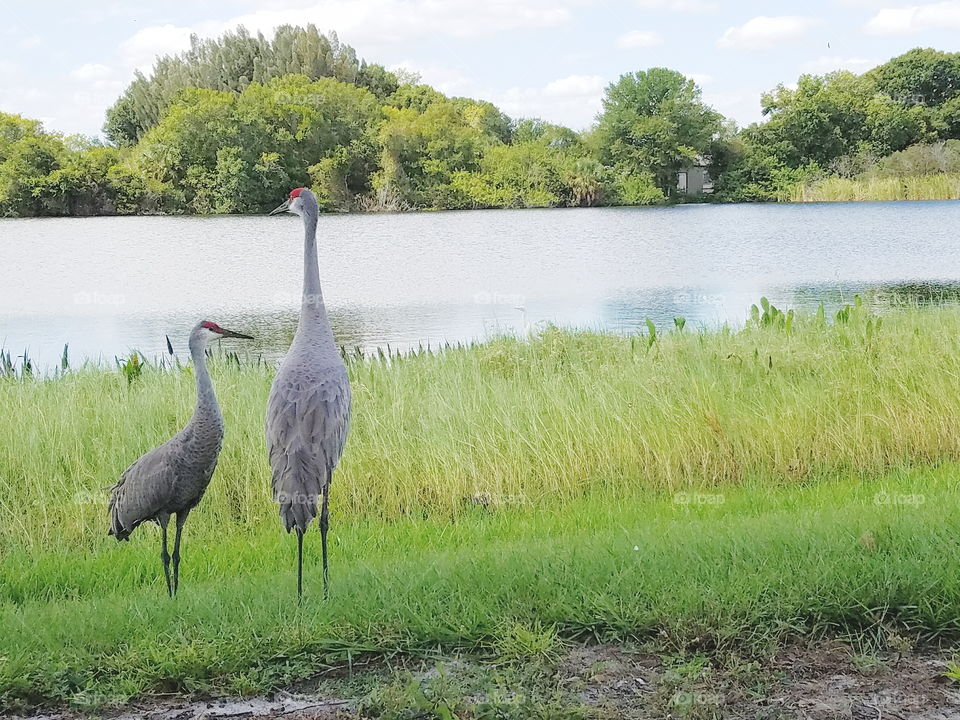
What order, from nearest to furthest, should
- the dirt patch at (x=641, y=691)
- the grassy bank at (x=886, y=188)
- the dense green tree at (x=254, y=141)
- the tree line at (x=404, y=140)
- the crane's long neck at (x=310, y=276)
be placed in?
the dirt patch at (x=641, y=691), the crane's long neck at (x=310, y=276), the dense green tree at (x=254, y=141), the tree line at (x=404, y=140), the grassy bank at (x=886, y=188)

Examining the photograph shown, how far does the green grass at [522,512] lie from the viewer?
3.35 m

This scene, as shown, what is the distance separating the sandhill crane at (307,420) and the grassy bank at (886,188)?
36378 millimetres

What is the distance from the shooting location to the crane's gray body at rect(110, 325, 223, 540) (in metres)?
3.71

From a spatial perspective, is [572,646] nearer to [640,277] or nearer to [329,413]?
[329,413]

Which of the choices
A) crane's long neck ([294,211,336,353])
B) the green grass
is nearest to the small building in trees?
the green grass

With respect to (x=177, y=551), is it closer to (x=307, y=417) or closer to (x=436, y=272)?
(x=307, y=417)

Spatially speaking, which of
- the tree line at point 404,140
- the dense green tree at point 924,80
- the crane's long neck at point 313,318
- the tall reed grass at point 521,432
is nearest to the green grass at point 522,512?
the tall reed grass at point 521,432

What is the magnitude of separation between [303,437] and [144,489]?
2.34ft

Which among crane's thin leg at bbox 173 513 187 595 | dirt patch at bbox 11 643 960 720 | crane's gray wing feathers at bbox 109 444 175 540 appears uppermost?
crane's gray wing feathers at bbox 109 444 175 540

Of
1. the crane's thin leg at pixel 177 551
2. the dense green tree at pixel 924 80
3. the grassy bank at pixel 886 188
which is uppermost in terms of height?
the dense green tree at pixel 924 80

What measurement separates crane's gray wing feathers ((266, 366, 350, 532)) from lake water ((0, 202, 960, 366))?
682cm

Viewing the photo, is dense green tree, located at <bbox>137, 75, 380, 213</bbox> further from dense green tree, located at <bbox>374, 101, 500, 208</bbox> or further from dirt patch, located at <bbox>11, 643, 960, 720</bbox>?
dirt patch, located at <bbox>11, 643, 960, 720</bbox>

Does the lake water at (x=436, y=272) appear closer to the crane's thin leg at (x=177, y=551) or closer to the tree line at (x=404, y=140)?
the tree line at (x=404, y=140)

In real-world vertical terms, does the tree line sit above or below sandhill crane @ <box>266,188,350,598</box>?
above
